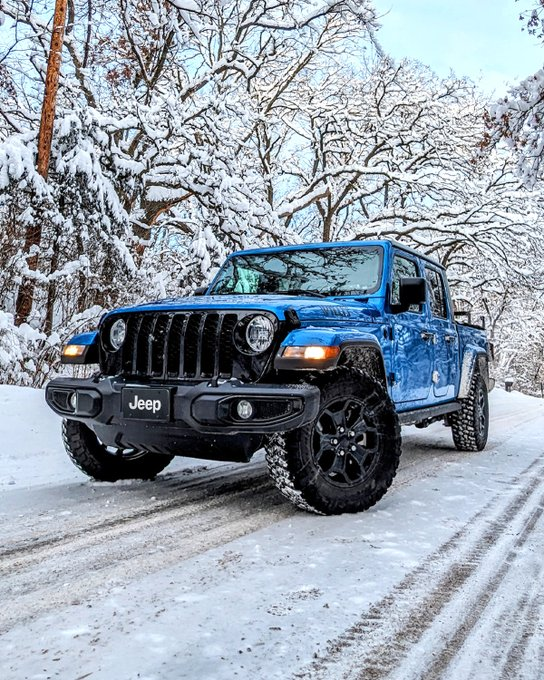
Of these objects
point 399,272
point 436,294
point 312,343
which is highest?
point 399,272

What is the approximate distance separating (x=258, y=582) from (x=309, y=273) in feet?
9.87

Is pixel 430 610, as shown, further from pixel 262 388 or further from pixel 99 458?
pixel 99 458

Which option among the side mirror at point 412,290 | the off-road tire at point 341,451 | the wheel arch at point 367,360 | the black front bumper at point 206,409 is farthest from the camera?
the side mirror at point 412,290

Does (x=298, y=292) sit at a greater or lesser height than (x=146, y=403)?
greater

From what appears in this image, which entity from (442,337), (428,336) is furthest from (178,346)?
(442,337)

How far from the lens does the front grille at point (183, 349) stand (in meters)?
3.67

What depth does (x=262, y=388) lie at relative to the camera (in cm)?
342

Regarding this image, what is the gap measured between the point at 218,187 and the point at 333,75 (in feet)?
32.1

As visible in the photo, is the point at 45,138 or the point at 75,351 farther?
the point at 45,138

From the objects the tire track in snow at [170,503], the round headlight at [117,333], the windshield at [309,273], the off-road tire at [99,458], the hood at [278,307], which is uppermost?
the windshield at [309,273]

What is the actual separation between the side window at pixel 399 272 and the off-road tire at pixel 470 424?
191cm

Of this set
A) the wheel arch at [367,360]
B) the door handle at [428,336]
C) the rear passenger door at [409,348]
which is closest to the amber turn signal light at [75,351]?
the wheel arch at [367,360]

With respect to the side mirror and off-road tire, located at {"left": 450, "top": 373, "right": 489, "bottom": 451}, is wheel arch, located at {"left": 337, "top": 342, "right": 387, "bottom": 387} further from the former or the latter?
off-road tire, located at {"left": 450, "top": 373, "right": 489, "bottom": 451}

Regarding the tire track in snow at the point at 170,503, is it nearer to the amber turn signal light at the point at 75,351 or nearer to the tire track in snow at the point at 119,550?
the tire track in snow at the point at 119,550
